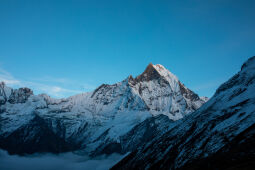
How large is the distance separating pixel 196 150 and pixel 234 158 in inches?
1740

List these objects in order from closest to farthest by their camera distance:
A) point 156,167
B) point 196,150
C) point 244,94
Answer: point 196,150
point 156,167
point 244,94

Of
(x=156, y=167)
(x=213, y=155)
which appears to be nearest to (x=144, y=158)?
(x=156, y=167)

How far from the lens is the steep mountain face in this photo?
101m

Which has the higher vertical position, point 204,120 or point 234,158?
point 204,120

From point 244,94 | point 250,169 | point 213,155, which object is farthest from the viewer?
point 244,94

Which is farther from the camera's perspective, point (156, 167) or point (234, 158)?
point (156, 167)

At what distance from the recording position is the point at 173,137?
200m

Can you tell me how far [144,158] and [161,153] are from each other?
20.6m

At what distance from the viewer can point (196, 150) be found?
13725 cm

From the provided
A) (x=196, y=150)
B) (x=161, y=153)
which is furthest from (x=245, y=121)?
(x=161, y=153)

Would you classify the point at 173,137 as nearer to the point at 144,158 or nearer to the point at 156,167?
the point at 144,158

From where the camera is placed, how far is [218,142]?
127312 mm

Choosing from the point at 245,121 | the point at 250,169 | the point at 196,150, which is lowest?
the point at 250,169

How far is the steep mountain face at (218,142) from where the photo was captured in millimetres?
100725
